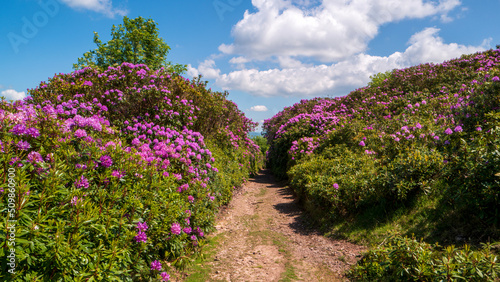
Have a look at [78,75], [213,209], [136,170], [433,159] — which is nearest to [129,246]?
[136,170]

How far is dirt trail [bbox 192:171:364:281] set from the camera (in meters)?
5.19

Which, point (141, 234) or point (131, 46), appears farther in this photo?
point (131, 46)

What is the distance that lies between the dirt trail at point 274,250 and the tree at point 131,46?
1935 centimetres

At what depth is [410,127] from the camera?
7.87 metres

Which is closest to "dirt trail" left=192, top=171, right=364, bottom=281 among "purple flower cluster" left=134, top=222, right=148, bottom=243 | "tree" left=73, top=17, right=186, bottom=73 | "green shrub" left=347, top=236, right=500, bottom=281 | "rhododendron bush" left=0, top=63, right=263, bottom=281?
"green shrub" left=347, top=236, right=500, bottom=281

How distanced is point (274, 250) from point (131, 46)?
80.3 feet

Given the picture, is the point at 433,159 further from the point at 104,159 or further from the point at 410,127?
the point at 104,159

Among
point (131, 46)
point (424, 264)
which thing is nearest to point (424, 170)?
point (424, 264)

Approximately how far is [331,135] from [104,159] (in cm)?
1071

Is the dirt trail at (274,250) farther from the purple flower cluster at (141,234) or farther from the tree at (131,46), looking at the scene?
the tree at (131,46)

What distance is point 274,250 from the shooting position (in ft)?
20.8

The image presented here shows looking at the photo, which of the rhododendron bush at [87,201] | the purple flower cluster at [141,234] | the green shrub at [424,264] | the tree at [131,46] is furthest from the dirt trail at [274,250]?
the tree at [131,46]

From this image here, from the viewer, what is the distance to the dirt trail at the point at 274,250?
17.0 ft

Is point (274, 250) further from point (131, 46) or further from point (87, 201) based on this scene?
point (131, 46)
